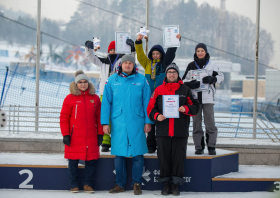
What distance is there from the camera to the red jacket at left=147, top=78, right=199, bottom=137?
323 cm

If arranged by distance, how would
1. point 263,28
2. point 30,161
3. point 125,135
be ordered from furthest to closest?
point 263,28, point 30,161, point 125,135

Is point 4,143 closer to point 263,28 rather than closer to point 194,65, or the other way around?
point 194,65

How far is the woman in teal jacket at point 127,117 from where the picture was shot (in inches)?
128

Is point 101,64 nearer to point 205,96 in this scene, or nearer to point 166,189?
point 205,96

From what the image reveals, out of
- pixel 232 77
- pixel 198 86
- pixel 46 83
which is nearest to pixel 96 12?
pixel 46 83

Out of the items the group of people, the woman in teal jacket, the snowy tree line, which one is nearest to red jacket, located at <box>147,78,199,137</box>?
the group of people

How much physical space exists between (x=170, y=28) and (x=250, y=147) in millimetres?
2776

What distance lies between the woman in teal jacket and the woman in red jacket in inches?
7.4

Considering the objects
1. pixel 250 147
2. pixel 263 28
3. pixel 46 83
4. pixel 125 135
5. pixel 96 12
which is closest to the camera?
pixel 125 135

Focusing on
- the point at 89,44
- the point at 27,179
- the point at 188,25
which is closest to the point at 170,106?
the point at 89,44

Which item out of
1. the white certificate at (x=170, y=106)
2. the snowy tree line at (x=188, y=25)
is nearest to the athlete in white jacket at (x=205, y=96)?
the white certificate at (x=170, y=106)

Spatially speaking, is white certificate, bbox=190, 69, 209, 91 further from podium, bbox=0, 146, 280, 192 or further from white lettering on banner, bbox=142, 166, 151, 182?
white lettering on banner, bbox=142, 166, 151, 182

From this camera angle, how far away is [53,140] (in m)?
5.18

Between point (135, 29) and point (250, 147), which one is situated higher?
point (135, 29)
